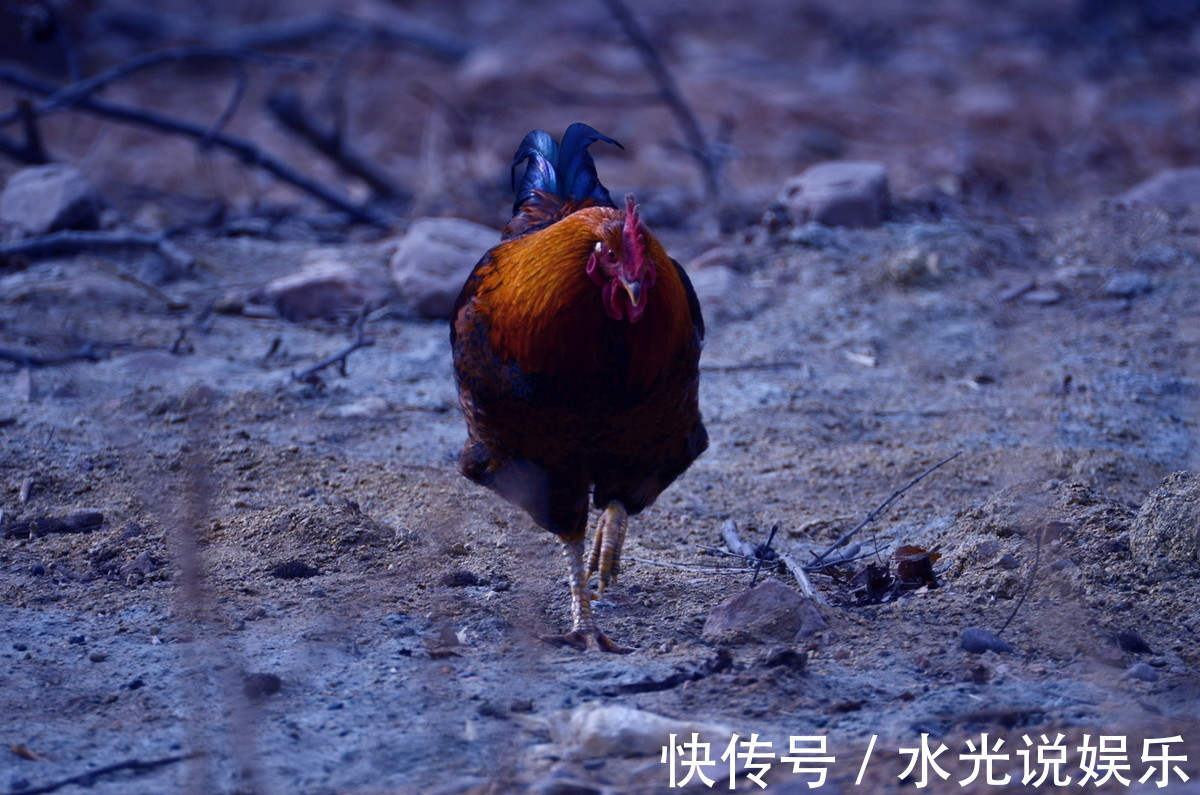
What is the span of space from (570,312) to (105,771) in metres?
1.60

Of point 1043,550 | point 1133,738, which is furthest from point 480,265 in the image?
point 1133,738

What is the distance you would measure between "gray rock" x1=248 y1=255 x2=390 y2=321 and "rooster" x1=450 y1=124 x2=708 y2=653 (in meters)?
3.07

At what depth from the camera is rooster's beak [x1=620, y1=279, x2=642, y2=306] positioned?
294 cm

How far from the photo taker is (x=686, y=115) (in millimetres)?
8422

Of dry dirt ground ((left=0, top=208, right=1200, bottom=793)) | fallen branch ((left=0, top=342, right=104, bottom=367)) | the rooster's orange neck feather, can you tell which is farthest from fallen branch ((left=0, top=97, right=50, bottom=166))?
the rooster's orange neck feather

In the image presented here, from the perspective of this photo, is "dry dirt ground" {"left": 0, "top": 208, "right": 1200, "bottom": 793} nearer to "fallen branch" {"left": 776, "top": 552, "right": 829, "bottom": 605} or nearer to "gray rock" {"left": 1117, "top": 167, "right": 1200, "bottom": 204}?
"fallen branch" {"left": 776, "top": 552, "right": 829, "bottom": 605}

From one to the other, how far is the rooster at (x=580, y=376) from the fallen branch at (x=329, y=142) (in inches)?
187

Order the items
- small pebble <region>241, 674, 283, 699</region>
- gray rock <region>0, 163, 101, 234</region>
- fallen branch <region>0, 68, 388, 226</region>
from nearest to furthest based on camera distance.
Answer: small pebble <region>241, 674, 283, 699</region>
gray rock <region>0, 163, 101, 234</region>
fallen branch <region>0, 68, 388, 226</region>

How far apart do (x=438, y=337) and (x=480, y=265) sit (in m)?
2.59

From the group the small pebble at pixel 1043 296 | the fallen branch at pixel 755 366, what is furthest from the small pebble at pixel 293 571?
the small pebble at pixel 1043 296

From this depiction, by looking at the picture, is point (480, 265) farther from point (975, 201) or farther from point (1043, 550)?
point (975, 201)

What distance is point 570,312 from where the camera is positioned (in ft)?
10.1

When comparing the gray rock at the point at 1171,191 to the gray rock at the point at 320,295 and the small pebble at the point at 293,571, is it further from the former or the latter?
the small pebble at the point at 293,571

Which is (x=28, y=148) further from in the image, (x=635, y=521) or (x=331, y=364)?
(x=635, y=521)
